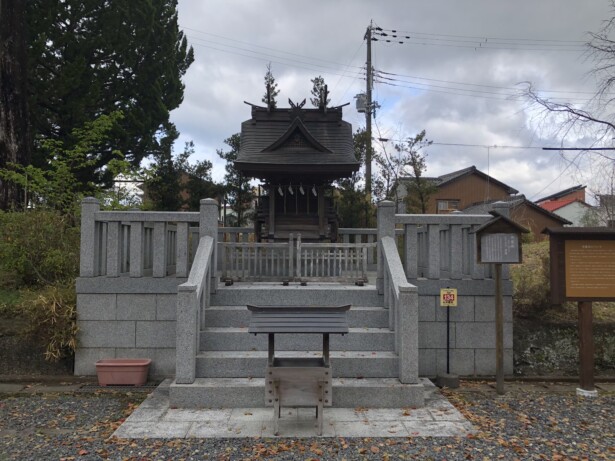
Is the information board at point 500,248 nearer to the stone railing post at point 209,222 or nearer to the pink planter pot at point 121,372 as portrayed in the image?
the stone railing post at point 209,222

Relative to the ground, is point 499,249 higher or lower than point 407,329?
higher

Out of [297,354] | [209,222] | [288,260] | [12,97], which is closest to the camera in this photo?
[297,354]

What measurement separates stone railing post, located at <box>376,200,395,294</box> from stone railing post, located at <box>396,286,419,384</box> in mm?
1110

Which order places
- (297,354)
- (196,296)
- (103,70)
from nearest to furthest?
(196,296) → (297,354) → (103,70)

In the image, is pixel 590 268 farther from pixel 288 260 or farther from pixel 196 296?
pixel 196 296

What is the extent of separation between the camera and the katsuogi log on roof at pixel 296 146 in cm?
952

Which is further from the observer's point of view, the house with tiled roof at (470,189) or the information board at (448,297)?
the house with tiled roof at (470,189)

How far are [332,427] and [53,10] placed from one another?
1370cm

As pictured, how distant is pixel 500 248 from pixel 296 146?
5640 millimetres

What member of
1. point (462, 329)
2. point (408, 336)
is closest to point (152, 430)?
point (408, 336)

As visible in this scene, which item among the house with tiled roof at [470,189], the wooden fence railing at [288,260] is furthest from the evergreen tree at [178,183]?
the house with tiled roof at [470,189]

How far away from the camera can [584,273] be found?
→ 5.50 meters

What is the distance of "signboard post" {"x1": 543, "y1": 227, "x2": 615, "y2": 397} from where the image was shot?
Result: 17.9 feet

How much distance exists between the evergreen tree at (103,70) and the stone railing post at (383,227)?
9.67 m
